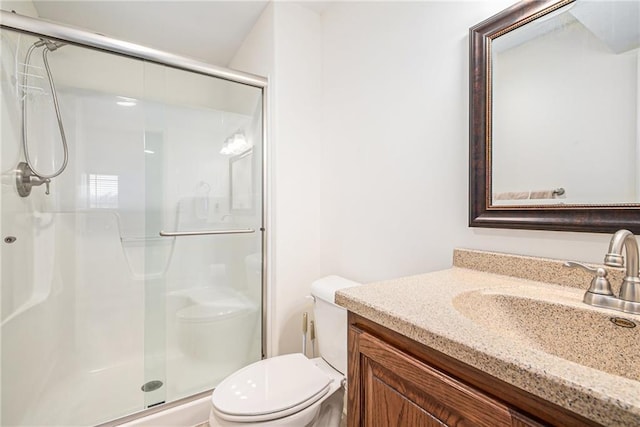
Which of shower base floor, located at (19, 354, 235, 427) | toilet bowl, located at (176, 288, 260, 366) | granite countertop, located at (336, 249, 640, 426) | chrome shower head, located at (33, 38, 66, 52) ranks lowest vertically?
shower base floor, located at (19, 354, 235, 427)

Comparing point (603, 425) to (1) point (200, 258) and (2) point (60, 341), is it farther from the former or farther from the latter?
(2) point (60, 341)

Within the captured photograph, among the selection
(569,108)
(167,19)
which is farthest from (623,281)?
(167,19)

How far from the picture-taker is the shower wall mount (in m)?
1.38

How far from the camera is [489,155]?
93 cm

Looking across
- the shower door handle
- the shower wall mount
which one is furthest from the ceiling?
the shower door handle

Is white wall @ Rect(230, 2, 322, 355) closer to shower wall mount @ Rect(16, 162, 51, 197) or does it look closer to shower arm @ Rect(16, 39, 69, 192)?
shower arm @ Rect(16, 39, 69, 192)

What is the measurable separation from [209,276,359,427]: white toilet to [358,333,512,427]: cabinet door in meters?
0.40

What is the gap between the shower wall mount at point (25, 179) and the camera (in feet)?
4.52

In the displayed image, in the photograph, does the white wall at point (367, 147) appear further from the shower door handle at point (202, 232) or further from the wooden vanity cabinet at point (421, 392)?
the wooden vanity cabinet at point (421, 392)

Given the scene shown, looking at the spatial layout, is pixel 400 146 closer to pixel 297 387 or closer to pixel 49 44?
pixel 297 387

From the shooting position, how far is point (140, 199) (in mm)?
1538

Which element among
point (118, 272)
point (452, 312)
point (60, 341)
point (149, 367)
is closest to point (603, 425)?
point (452, 312)

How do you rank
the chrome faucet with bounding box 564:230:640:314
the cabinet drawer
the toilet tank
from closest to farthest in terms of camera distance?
1. the cabinet drawer
2. the chrome faucet with bounding box 564:230:640:314
3. the toilet tank

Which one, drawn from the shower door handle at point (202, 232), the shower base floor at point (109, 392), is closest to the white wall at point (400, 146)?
the shower door handle at point (202, 232)
